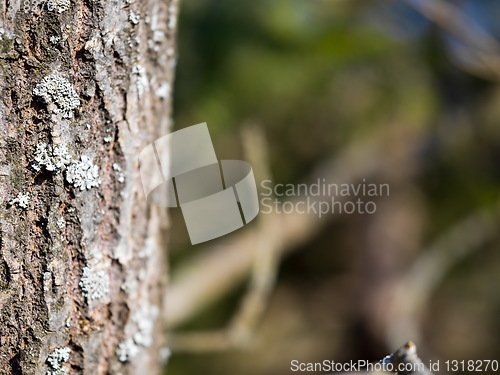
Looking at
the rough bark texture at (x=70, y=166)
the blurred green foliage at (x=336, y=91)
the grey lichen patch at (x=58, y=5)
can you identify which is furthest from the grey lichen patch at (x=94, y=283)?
the blurred green foliage at (x=336, y=91)

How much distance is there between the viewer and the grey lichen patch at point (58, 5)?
544 millimetres

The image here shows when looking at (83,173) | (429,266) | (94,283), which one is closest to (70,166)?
Answer: (83,173)

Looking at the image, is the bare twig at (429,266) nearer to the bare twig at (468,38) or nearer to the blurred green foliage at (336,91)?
the blurred green foliage at (336,91)

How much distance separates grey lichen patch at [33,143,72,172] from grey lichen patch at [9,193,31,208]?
0.10 feet

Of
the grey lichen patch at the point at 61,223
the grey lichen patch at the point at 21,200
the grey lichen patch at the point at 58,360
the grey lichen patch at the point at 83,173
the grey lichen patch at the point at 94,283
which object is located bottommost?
the grey lichen patch at the point at 58,360

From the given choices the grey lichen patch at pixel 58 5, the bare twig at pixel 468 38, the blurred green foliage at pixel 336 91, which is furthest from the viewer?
the blurred green foliage at pixel 336 91

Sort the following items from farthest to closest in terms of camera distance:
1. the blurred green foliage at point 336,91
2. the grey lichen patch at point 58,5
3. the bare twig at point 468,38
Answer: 1. the blurred green foliage at point 336,91
2. the bare twig at point 468,38
3. the grey lichen patch at point 58,5

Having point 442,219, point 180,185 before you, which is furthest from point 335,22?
point 180,185

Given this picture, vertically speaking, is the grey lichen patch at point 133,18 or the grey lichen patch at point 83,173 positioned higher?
the grey lichen patch at point 133,18

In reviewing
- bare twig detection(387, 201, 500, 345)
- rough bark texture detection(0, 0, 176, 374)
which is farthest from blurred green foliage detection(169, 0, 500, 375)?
rough bark texture detection(0, 0, 176, 374)

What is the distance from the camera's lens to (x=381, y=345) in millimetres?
1896

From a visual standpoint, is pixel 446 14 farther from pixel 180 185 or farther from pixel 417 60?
pixel 180 185

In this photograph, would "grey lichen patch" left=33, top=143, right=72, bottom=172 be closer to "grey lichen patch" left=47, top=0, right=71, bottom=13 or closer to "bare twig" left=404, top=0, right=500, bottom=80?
"grey lichen patch" left=47, top=0, right=71, bottom=13

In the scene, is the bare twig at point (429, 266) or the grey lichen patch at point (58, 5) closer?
the grey lichen patch at point (58, 5)
